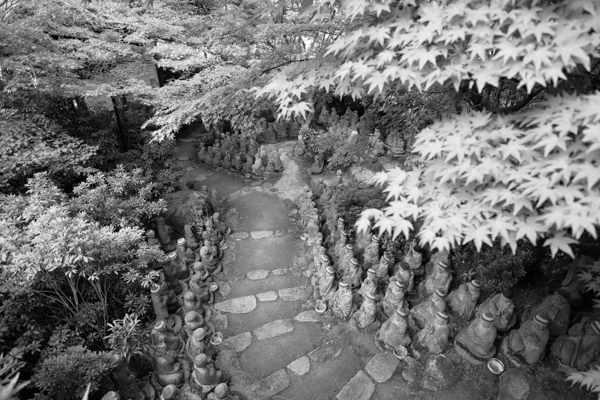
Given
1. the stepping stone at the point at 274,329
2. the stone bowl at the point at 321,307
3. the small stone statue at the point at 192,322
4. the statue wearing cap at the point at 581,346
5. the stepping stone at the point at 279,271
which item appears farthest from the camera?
the stepping stone at the point at 279,271

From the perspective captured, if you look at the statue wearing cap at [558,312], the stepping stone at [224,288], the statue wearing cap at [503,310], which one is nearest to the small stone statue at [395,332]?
the statue wearing cap at [503,310]

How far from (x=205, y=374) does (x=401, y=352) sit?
3.18 metres

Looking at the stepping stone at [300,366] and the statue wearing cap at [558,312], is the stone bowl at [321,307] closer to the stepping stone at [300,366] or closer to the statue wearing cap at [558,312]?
Result: the stepping stone at [300,366]

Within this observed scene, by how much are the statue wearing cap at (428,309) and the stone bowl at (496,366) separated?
96 centimetres

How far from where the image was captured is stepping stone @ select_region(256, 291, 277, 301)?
23.0ft

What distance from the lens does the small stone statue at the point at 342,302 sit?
241 inches

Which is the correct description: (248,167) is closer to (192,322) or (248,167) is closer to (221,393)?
(192,322)

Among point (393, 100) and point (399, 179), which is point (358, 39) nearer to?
point (399, 179)

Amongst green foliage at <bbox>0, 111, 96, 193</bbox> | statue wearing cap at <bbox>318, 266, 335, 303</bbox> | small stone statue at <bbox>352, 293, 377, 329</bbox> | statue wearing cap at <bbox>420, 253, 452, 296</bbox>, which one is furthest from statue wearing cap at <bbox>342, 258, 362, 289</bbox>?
green foliage at <bbox>0, 111, 96, 193</bbox>

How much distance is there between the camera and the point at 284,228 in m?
9.10

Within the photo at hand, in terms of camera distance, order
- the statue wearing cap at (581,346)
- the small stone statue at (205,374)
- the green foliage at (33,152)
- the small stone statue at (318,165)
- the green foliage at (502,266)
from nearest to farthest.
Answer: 1. the statue wearing cap at (581,346)
2. the small stone statue at (205,374)
3. the green foliage at (502,266)
4. the green foliage at (33,152)
5. the small stone statue at (318,165)

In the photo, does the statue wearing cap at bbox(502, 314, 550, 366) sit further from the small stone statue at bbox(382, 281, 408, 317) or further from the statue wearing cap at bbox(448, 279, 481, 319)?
the small stone statue at bbox(382, 281, 408, 317)

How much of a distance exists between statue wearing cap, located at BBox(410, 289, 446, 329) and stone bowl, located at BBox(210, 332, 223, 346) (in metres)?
3.53

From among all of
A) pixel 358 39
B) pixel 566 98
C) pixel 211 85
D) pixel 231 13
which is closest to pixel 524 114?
pixel 566 98
